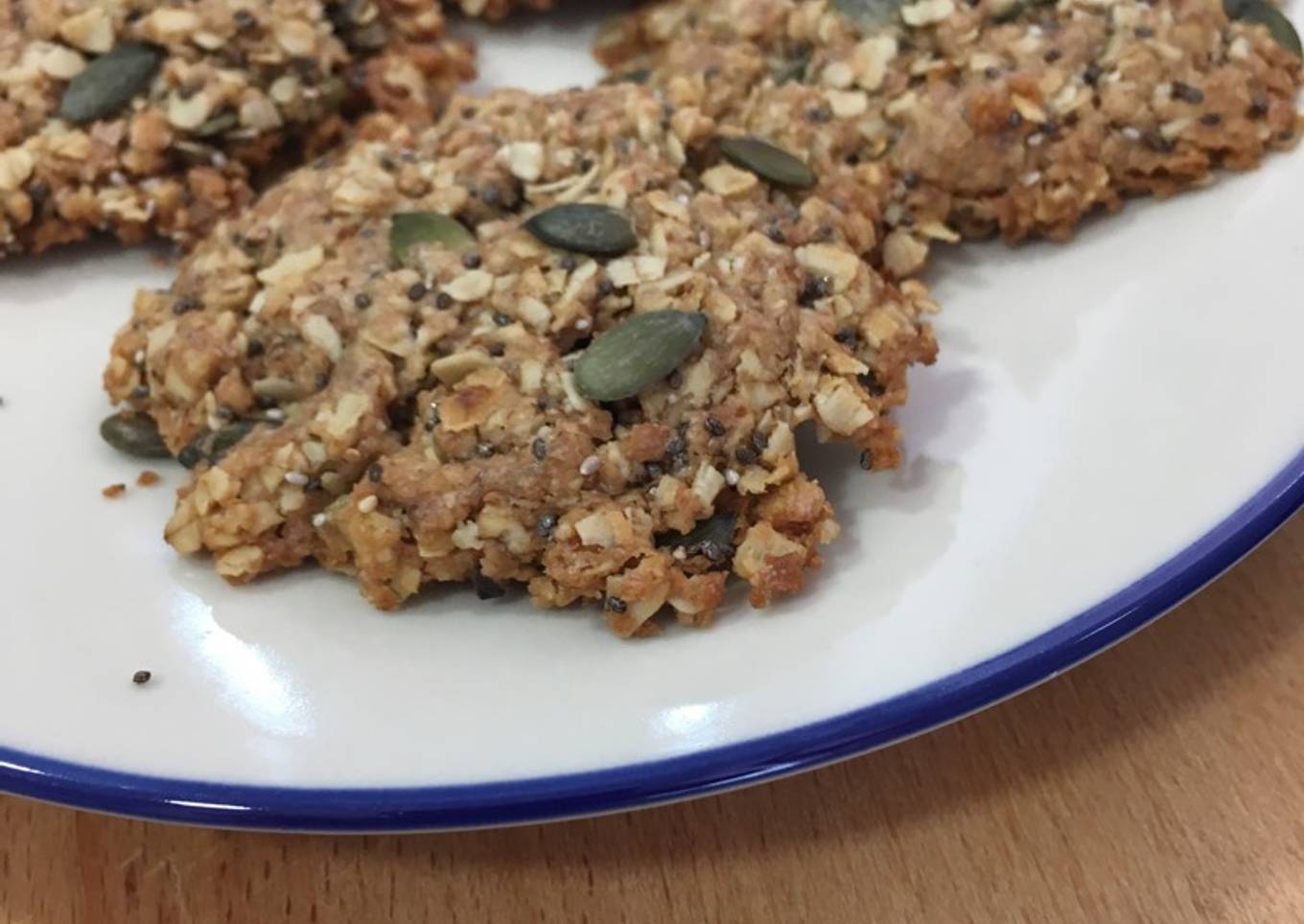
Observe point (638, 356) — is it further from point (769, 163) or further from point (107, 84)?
point (107, 84)

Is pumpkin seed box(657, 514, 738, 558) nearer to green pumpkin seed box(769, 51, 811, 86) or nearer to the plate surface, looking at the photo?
the plate surface

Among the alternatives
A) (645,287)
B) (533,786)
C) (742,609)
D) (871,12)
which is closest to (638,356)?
(645,287)

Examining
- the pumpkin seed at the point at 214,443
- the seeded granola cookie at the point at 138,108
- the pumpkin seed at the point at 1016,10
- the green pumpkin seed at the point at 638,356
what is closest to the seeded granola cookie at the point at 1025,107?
the pumpkin seed at the point at 1016,10

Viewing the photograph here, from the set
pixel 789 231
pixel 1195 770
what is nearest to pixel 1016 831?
pixel 1195 770

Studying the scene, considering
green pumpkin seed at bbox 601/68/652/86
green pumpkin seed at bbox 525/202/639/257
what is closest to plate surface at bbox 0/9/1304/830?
green pumpkin seed at bbox 525/202/639/257

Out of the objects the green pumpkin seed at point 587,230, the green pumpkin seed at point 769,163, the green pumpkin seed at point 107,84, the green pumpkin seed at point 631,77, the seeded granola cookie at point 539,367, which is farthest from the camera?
the green pumpkin seed at point 631,77

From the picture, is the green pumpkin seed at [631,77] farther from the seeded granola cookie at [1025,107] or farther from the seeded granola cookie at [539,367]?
the seeded granola cookie at [539,367]

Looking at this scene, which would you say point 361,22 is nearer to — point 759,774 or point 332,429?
point 332,429
